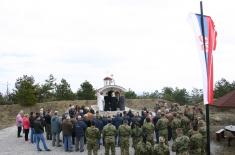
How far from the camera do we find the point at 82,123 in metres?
17.6

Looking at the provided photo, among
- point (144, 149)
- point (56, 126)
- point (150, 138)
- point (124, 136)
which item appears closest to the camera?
point (144, 149)

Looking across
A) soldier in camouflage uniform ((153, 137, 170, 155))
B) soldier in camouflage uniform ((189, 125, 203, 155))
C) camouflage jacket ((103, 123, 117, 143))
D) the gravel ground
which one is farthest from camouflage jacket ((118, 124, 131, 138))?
soldier in camouflage uniform ((153, 137, 170, 155))

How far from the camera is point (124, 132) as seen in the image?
1567cm

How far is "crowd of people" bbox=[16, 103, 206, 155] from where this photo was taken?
42.4 feet

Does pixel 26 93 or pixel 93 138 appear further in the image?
pixel 26 93

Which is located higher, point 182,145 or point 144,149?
point 182,145

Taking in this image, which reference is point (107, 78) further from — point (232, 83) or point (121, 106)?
point (232, 83)

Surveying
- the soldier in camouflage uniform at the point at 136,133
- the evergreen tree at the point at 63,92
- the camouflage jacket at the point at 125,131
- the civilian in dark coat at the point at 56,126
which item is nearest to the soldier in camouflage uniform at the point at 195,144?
the camouflage jacket at the point at 125,131

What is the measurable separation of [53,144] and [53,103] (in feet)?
63.1

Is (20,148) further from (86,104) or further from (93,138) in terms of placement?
(86,104)

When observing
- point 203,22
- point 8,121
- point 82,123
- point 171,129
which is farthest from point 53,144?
point 8,121

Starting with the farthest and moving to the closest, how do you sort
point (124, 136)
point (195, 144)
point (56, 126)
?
point (56, 126), point (124, 136), point (195, 144)

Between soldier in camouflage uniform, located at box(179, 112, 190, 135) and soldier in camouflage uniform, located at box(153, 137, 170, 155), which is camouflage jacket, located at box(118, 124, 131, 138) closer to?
soldier in camouflage uniform, located at box(153, 137, 170, 155)

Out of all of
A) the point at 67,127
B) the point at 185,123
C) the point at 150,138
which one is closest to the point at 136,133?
the point at 150,138
